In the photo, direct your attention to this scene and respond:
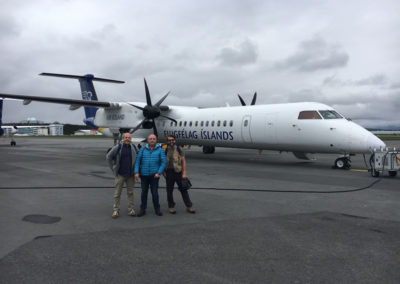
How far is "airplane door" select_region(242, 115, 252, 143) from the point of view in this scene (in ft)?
53.9

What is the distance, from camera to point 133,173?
21.9ft

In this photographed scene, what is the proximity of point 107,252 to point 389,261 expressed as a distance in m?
3.72

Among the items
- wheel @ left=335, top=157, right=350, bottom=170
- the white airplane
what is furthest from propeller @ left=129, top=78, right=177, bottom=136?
wheel @ left=335, top=157, right=350, bottom=170

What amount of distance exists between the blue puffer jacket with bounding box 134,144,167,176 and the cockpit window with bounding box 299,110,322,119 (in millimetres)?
9644

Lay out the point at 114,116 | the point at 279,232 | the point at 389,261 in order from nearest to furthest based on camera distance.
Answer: the point at 389,261, the point at 279,232, the point at 114,116

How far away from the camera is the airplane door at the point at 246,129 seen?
16.4 m

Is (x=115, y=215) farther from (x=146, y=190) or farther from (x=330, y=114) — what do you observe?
(x=330, y=114)

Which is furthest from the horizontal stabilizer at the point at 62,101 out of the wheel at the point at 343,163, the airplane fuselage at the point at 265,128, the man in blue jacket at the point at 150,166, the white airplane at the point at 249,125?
the man in blue jacket at the point at 150,166

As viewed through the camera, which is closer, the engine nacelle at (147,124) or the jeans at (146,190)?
the jeans at (146,190)

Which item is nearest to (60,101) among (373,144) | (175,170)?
(175,170)

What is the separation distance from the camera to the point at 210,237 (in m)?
5.15

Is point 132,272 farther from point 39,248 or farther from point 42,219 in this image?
point 42,219

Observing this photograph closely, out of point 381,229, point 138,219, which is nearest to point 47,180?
point 138,219

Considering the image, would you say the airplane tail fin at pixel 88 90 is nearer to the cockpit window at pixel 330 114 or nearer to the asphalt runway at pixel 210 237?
the asphalt runway at pixel 210 237
